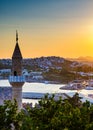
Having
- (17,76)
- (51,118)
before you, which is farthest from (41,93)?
(51,118)

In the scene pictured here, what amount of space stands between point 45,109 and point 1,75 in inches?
3254

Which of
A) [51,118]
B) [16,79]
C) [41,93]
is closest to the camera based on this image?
[51,118]

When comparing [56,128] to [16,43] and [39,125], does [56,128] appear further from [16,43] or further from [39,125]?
[16,43]

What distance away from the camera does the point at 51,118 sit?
8.77 meters

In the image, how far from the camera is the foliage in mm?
8016

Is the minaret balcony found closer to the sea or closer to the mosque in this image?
the mosque

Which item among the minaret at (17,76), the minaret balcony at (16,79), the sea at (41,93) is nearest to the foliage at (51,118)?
the minaret at (17,76)

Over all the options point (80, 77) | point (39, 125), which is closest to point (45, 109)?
point (39, 125)

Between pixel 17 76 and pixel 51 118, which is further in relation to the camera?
pixel 17 76

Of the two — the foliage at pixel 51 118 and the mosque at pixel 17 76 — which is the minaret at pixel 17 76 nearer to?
the mosque at pixel 17 76

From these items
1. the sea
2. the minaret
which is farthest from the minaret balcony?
the sea

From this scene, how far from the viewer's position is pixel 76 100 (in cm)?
1769

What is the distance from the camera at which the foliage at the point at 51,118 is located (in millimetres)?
8016

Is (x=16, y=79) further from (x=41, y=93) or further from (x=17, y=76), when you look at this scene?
(x=41, y=93)
